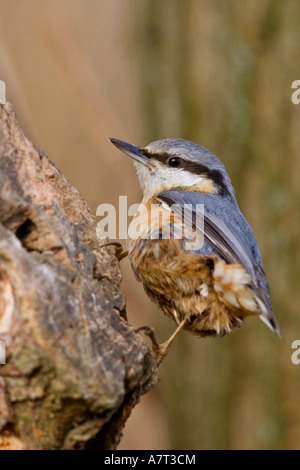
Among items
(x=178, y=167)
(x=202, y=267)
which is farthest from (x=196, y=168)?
(x=202, y=267)

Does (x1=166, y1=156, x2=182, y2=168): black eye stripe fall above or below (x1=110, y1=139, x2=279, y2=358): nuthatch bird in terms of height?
above

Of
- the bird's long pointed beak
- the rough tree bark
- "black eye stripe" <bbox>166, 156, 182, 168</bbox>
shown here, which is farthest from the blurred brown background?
→ the rough tree bark

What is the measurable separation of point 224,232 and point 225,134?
1841 millimetres

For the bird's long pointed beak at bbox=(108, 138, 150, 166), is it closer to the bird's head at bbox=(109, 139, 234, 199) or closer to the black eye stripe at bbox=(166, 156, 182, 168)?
the bird's head at bbox=(109, 139, 234, 199)

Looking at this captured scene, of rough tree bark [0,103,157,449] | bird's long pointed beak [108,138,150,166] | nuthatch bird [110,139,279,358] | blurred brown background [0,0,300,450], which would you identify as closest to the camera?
rough tree bark [0,103,157,449]

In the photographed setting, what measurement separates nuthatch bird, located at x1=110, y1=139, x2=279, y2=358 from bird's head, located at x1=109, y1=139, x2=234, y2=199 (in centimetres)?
19

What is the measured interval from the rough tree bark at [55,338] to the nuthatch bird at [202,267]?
0.63 metres

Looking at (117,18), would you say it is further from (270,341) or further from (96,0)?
(270,341)

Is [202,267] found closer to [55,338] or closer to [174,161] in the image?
[174,161]

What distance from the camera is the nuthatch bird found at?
105 inches

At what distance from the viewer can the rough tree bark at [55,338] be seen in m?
1.82

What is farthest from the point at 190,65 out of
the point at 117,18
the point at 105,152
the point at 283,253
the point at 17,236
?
the point at 17,236

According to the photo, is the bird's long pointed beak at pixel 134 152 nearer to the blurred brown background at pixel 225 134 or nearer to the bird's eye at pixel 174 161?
the bird's eye at pixel 174 161

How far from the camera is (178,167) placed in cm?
337
